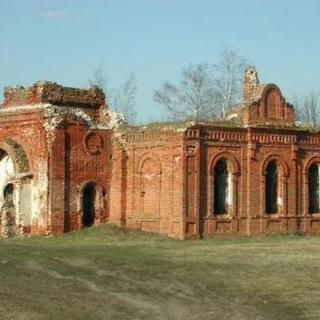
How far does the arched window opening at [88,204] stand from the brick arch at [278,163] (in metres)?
6.64

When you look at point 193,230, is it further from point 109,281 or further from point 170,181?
point 109,281

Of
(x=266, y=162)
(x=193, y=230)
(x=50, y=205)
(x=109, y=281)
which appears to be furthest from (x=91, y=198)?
(x=109, y=281)

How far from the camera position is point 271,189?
108 feet

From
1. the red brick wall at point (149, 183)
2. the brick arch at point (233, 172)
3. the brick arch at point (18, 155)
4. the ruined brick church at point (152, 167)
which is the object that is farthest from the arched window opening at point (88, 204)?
the brick arch at point (233, 172)

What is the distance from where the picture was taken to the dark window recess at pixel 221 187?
1240 inches

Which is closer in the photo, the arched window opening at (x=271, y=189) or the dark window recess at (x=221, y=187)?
the dark window recess at (x=221, y=187)

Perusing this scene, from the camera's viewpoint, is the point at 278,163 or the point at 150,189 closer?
the point at 150,189

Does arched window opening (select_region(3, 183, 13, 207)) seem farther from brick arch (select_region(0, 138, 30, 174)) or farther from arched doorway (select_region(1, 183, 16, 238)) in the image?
brick arch (select_region(0, 138, 30, 174))

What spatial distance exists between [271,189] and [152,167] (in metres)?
4.90

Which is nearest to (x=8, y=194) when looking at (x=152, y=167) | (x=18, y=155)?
(x=18, y=155)

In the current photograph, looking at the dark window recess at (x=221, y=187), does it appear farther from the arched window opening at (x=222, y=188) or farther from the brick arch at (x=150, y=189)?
the brick arch at (x=150, y=189)

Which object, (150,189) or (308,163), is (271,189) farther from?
(150,189)

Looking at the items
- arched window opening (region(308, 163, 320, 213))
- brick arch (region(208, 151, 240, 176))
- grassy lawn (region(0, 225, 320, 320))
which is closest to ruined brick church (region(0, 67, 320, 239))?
brick arch (region(208, 151, 240, 176))

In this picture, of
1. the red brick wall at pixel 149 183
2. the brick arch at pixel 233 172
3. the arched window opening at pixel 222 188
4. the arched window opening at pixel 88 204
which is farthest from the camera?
the arched window opening at pixel 88 204
